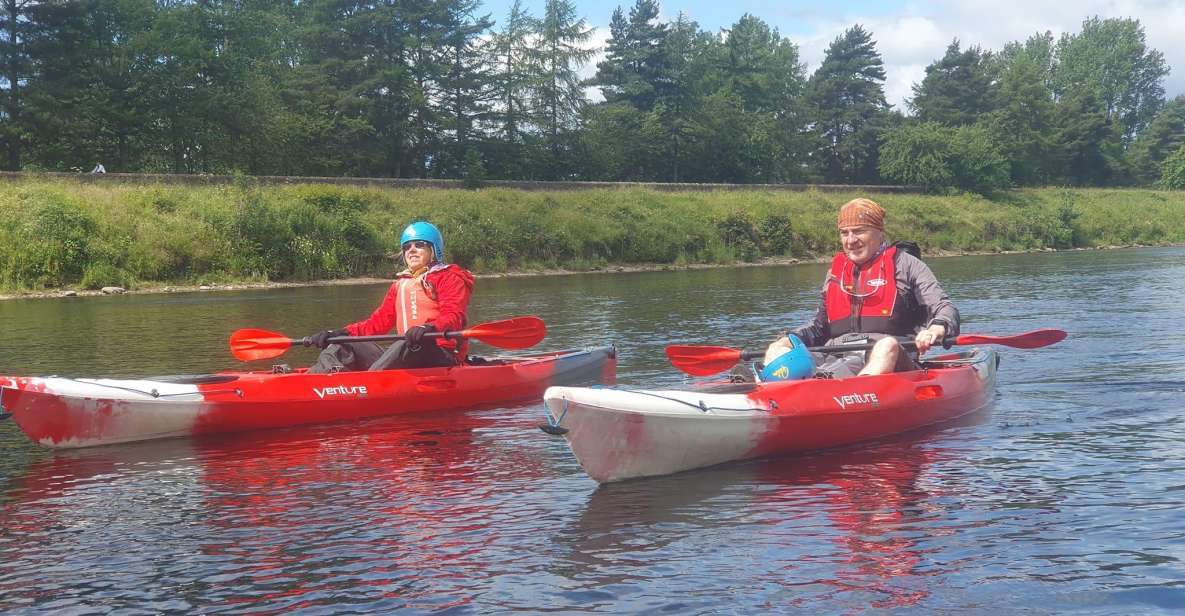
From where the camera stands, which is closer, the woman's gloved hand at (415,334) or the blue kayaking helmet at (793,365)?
the blue kayaking helmet at (793,365)

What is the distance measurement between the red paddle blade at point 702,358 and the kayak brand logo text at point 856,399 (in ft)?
3.98

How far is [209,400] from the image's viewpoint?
8773 mm

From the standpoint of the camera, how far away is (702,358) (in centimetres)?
891

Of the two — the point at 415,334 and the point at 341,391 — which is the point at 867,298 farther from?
the point at 341,391

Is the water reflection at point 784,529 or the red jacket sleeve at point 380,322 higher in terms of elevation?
the red jacket sleeve at point 380,322

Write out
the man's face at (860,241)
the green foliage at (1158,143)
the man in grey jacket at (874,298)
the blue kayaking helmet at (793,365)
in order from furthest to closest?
the green foliage at (1158,143) < the man's face at (860,241) < the man in grey jacket at (874,298) < the blue kayaking helmet at (793,365)

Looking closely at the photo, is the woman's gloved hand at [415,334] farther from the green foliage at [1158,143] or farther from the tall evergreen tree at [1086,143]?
the green foliage at [1158,143]

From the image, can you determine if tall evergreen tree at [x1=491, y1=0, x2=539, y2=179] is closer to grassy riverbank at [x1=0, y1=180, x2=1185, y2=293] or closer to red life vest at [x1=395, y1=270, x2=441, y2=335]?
grassy riverbank at [x1=0, y1=180, x2=1185, y2=293]

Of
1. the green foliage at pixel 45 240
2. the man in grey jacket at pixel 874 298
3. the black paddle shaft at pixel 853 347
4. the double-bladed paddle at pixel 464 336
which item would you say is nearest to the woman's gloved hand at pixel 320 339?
the double-bladed paddle at pixel 464 336

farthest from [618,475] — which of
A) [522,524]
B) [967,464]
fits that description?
[967,464]

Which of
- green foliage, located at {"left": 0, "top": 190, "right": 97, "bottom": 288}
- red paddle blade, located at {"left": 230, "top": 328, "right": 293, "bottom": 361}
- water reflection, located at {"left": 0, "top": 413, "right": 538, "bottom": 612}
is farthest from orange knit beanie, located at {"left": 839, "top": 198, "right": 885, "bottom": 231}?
green foliage, located at {"left": 0, "top": 190, "right": 97, "bottom": 288}

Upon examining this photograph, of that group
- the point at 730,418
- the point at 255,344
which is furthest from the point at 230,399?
the point at 730,418

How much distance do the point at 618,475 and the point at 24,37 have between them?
127 ft

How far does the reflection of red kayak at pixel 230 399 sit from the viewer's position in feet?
27.1
